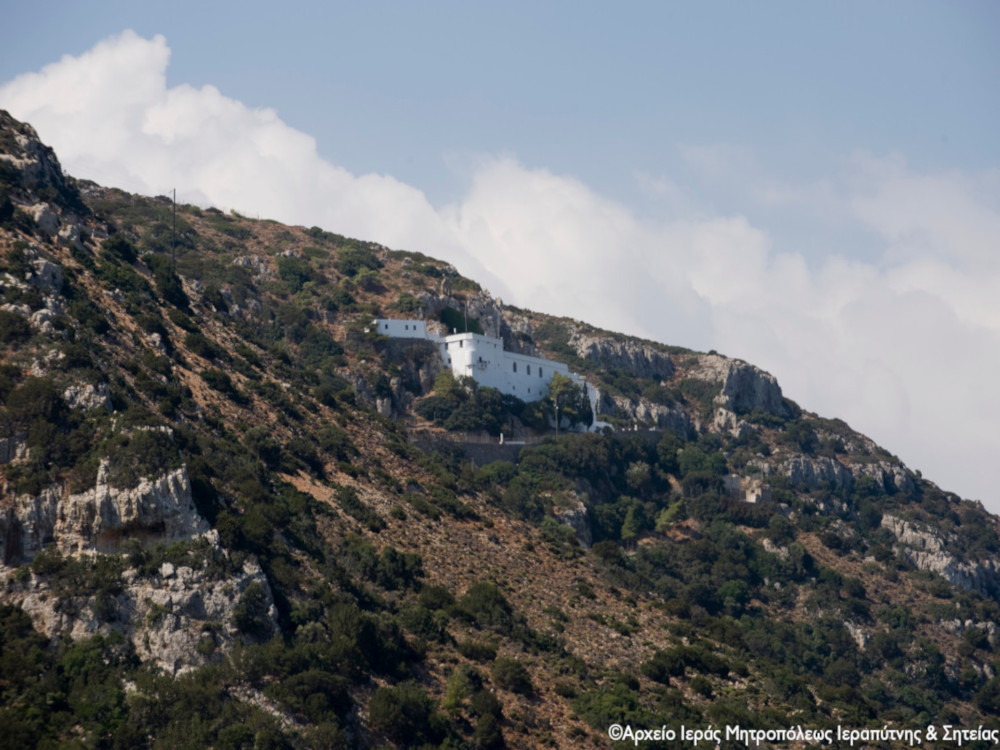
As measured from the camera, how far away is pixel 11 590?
1294 inches

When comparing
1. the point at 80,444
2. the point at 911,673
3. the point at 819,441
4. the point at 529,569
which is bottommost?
the point at 911,673

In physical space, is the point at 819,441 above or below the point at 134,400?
above

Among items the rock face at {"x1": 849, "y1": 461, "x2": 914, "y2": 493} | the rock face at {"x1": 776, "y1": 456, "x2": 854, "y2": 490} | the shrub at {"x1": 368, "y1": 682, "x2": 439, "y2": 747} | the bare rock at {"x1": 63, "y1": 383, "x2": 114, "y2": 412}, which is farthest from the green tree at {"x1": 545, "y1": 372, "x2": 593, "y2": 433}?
the shrub at {"x1": 368, "y1": 682, "x2": 439, "y2": 747}

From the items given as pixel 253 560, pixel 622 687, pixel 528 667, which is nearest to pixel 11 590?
pixel 253 560

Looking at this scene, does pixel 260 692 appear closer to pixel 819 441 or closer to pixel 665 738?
pixel 665 738

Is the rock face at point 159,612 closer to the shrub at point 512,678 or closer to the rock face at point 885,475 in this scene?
the shrub at point 512,678

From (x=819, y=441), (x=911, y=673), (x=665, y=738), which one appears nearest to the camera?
(x=665, y=738)

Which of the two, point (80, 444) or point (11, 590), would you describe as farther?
point (80, 444)

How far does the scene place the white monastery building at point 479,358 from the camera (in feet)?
304

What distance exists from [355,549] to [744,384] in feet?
342

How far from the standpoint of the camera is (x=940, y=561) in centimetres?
10306

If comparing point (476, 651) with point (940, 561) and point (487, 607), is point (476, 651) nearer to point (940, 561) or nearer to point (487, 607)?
point (487, 607)

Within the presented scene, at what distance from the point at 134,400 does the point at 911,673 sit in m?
64.1

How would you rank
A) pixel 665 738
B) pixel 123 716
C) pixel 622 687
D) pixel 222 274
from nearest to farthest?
1. pixel 123 716
2. pixel 665 738
3. pixel 622 687
4. pixel 222 274
